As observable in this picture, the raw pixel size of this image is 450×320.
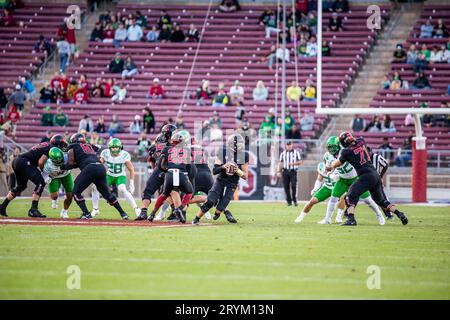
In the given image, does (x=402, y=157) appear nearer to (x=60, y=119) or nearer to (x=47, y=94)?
(x=60, y=119)

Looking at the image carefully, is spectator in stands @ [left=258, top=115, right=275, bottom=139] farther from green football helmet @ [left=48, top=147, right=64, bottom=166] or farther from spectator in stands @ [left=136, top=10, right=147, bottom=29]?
green football helmet @ [left=48, top=147, right=64, bottom=166]

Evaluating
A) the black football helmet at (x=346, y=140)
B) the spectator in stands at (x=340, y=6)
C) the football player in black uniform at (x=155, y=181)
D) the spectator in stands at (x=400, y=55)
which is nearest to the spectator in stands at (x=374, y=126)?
the spectator in stands at (x=400, y=55)

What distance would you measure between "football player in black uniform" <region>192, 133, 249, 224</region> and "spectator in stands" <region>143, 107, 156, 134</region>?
12.3 meters

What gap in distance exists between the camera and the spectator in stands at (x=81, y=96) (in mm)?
30562

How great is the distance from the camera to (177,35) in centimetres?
3241

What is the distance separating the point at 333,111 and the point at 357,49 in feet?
27.5

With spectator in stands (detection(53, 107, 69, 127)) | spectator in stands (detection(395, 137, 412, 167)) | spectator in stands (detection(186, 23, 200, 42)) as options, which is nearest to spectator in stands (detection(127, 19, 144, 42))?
spectator in stands (detection(186, 23, 200, 42))

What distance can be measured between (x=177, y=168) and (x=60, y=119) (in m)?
14.5

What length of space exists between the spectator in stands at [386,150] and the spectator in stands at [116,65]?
31.8 feet

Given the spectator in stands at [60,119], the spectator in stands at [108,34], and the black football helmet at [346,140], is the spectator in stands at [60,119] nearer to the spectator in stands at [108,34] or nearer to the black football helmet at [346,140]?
the spectator in stands at [108,34]

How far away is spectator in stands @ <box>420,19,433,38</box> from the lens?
28816 mm

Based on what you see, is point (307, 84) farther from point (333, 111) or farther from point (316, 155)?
point (333, 111)

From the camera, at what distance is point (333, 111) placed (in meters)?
21.9
